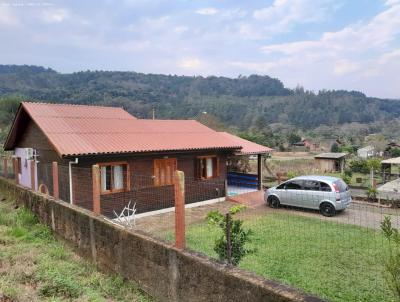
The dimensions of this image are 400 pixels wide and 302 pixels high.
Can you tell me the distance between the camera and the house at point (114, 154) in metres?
11.9

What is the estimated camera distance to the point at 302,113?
11988 centimetres

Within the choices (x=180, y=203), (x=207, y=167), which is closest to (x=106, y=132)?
(x=207, y=167)

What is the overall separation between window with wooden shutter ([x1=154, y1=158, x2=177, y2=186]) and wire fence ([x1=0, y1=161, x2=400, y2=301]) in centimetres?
5

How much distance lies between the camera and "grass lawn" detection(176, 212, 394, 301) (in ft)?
21.8

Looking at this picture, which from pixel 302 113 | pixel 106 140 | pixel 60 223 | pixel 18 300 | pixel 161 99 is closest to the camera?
pixel 18 300

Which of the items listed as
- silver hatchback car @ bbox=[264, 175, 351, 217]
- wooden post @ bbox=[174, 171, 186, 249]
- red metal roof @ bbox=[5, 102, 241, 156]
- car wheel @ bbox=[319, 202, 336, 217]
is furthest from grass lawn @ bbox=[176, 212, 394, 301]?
red metal roof @ bbox=[5, 102, 241, 156]

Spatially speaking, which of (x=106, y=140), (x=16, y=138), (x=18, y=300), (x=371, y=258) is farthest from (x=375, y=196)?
(x=16, y=138)

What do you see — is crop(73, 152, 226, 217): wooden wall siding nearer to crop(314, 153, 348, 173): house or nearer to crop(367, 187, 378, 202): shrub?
crop(367, 187, 378, 202): shrub

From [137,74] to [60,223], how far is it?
132m

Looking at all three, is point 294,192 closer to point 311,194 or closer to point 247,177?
point 311,194

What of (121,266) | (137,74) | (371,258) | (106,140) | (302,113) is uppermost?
(137,74)

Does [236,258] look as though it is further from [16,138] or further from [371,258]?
[16,138]

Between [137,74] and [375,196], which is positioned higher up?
[137,74]

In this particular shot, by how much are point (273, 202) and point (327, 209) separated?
252cm
